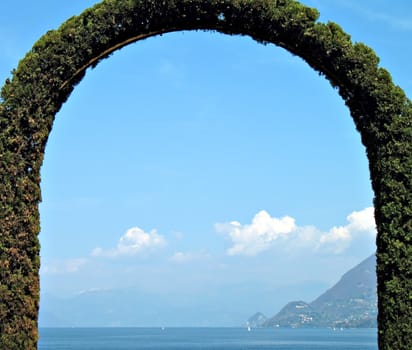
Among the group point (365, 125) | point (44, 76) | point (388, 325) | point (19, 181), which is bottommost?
point (388, 325)

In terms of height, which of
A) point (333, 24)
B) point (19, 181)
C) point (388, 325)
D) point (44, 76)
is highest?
point (333, 24)

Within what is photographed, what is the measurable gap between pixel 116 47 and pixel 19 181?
A: 9.70ft

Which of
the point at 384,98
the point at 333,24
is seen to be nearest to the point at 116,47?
the point at 333,24

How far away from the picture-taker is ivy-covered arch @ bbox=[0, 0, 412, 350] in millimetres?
11305

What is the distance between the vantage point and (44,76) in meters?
12.0

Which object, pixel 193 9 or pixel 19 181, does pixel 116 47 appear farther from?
pixel 19 181

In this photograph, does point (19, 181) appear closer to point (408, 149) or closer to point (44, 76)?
point (44, 76)

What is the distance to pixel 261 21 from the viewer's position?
1234 centimetres

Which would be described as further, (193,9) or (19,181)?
(193,9)

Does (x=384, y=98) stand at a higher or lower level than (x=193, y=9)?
lower

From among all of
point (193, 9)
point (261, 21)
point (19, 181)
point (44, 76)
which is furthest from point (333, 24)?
point (19, 181)

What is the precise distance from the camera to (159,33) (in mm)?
12688

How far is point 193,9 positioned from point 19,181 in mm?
4205

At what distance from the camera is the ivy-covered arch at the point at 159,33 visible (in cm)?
1130
